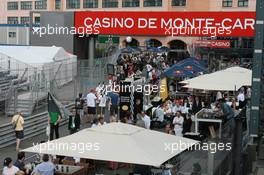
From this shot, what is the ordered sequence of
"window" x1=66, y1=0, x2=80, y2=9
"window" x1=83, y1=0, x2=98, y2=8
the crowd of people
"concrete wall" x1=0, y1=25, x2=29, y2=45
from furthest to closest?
"window" x1=66, y1=0, x2=80, y2=9
"window" x1=83, y1=0, x2=98, y2=8
"concrete wall" x1=0, y1=25, x2=29, y2=45
the crowd of people

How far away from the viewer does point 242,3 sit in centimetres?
7144

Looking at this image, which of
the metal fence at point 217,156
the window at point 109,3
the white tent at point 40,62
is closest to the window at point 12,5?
the window at point 109,3

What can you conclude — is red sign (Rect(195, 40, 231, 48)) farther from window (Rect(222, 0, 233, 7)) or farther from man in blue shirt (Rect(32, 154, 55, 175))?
man in blue shirt (Rect(32, 154, 55, 175))

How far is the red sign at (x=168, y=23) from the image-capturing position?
106 ft

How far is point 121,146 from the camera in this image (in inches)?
382

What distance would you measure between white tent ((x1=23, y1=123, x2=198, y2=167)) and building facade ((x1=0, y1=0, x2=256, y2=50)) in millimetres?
49765

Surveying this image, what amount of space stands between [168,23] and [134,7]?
4632 cm

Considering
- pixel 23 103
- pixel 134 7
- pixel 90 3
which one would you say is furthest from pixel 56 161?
pixel 90 3

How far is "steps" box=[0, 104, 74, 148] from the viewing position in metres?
17.7

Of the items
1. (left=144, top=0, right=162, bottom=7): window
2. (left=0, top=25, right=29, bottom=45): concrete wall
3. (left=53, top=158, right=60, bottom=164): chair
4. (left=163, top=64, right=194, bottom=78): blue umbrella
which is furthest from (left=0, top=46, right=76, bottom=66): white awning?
(left=144, top=0, right=162, bottom=7): window

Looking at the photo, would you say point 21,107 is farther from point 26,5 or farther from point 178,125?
point 26,5

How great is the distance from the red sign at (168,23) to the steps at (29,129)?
13.8 meters

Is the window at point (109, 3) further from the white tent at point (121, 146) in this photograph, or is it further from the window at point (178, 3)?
the white tent at point (121, 146)

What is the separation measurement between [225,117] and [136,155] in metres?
8.65
